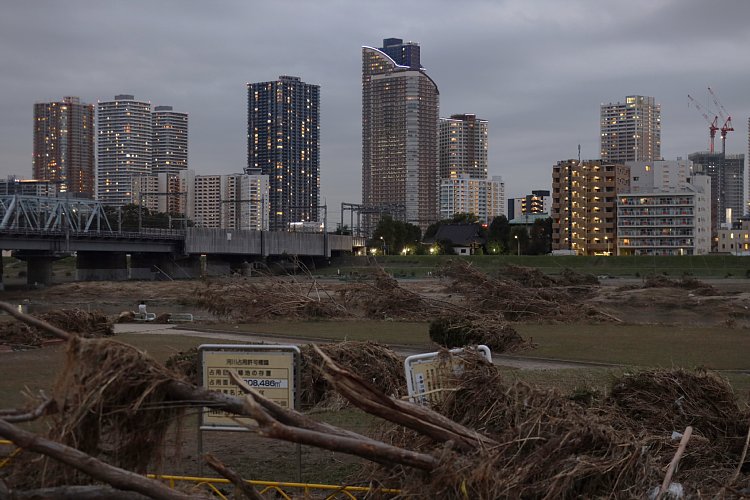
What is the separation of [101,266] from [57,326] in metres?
58.7

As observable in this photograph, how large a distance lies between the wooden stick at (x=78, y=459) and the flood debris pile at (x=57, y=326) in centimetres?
1756

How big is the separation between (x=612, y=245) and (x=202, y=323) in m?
101

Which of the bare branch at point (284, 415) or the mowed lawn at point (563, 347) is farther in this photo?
the mowed lawn at point (563, 347)

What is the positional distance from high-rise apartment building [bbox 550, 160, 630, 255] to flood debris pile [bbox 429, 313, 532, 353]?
10231 centimetres

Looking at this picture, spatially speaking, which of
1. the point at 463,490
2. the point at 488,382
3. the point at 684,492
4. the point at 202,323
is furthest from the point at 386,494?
the point at 202,323

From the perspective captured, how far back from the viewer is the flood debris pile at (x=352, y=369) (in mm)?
14227

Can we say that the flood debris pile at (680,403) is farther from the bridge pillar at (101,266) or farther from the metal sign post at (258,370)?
the bridge pillar at (101,266)

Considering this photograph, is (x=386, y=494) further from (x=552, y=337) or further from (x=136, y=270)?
(x=136, y=270)

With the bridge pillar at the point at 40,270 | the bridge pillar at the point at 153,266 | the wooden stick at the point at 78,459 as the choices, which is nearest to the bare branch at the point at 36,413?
the wooden stick at the point at 78,459

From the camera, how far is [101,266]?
8225 centimetres

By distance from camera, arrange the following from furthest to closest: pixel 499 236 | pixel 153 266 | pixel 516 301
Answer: pixel 499 236 < pixel 153 266 < pixel 516 301

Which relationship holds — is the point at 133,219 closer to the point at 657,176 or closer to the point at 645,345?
the point at 657,176

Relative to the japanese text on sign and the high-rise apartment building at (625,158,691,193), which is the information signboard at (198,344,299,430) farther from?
the high-rise apartment building at (625,158,691,193)

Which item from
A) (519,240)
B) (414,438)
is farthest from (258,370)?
(519,240)
